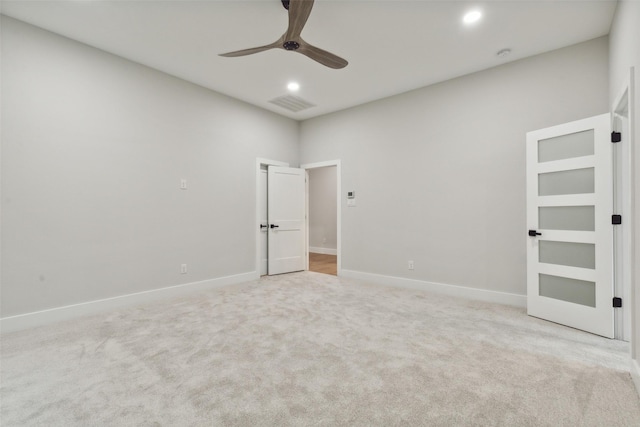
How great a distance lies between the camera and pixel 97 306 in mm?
3395

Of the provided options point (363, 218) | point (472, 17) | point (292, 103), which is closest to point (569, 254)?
point (472, 17)

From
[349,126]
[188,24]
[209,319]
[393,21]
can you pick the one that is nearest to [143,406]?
[209,319]

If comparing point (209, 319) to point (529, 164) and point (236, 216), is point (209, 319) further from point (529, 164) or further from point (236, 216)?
point (529, 164)

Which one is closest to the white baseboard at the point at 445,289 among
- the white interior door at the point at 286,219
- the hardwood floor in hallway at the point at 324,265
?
the hardwood floor in hallway at the point at 324,265

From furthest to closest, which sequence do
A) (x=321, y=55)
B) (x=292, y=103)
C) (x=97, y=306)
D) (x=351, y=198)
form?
1. (x=351, y=198)
2. (x=292, y=103)
3. (x=97, y=306)
4. (x=321, y=55)

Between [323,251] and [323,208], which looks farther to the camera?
[323,208]

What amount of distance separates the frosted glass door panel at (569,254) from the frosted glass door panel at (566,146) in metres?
0.90

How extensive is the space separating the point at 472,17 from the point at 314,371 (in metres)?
3.46

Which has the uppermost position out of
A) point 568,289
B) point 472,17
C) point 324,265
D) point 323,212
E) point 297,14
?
point 472,17

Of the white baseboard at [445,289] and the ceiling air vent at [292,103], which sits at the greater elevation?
the ceiling air vent at [292,103]

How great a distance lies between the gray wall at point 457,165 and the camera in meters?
3.39

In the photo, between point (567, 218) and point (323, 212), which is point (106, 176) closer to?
point (567, 218)

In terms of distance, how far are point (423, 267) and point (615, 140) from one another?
8.33ft

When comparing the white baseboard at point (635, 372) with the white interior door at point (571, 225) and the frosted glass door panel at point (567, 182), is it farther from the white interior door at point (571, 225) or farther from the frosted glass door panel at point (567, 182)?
the frosted glass door panel at point (567, 182)
